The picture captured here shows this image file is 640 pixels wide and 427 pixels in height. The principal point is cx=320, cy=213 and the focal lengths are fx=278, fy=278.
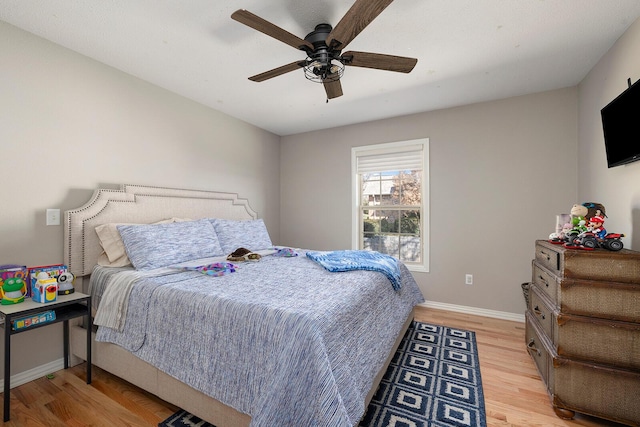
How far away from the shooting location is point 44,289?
1.69 meters

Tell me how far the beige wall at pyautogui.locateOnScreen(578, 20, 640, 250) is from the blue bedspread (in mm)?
1720

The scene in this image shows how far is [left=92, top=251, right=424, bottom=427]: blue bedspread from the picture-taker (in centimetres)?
109

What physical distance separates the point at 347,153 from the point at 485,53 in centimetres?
202

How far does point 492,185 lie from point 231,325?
10.00 ft

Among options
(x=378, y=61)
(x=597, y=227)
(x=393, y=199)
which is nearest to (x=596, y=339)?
(x=597, y=227)

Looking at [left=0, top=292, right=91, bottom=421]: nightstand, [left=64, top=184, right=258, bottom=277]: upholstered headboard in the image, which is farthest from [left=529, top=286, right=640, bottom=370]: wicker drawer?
[left=64, top=184, right=258, bottom=277]: upholstered headboard

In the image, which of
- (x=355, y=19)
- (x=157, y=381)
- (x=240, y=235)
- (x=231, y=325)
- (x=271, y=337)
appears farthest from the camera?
(x=240, y=235)

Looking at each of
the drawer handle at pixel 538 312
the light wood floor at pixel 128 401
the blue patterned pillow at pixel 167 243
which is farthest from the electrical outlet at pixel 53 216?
the drawer handle at pixel 538 312

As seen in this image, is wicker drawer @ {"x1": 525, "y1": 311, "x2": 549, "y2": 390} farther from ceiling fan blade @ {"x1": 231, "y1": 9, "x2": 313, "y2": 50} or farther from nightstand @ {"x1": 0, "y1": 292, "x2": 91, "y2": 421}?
nightstand @ {"x1": 0, "y1": 292, "x2": 91, "y2": 421}

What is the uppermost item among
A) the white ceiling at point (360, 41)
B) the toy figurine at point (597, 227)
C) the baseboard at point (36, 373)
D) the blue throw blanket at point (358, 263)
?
the white ceiling at point (360, 41)

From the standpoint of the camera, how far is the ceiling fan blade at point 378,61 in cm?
175

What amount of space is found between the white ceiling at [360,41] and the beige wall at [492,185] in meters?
0.30

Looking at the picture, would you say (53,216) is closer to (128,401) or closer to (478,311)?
(128,401)

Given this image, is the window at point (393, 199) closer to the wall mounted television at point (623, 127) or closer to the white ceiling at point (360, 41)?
the white ceiling at point (360, 41)
